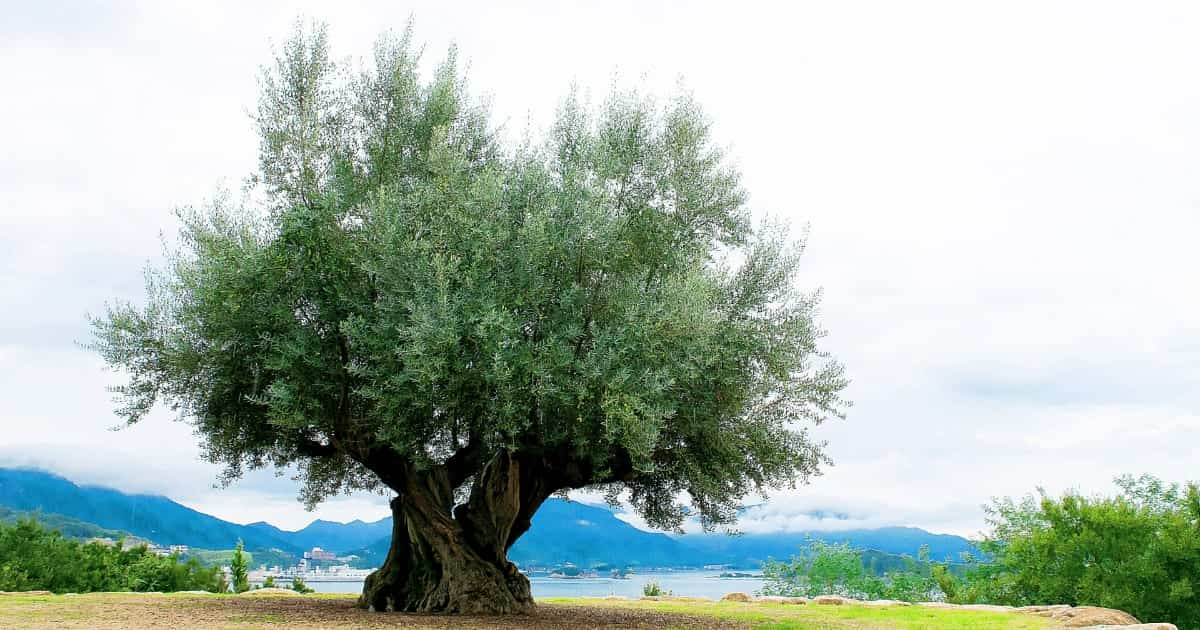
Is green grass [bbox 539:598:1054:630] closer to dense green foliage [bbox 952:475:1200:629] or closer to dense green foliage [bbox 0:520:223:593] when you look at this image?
dense green foliage [bbox 952:475:1200:629]

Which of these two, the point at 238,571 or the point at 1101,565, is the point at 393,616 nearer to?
the point at 238,571

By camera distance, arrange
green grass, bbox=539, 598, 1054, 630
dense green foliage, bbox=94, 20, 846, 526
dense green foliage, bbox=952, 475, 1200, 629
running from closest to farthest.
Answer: dense green foliage, bbox=94, 20, 846, 526 < green grass, bbox=539, 598, 1054, 630 < dense green foliage, bbox=952, 475, 1200, 629

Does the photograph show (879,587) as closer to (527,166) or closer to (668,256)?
(668,256)

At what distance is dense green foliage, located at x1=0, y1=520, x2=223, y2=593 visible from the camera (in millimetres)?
26031

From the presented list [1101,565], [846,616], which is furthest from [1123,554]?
[846,616]

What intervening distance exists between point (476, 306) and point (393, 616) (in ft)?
26.8

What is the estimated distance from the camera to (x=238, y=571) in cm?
2984

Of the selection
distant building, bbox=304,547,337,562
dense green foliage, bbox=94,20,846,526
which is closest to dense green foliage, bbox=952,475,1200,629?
dense green foliage, bbox=94,20,846,526

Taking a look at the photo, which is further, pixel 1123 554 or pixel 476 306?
pixel 1123 554

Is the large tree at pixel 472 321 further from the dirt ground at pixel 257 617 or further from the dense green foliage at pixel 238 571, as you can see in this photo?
the dense green foliage at pixel 238 571

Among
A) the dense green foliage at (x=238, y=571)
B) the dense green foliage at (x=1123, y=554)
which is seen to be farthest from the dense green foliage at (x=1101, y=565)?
the dense green foliage at (x=238, y=571)

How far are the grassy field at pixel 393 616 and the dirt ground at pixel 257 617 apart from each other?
0.02 metres

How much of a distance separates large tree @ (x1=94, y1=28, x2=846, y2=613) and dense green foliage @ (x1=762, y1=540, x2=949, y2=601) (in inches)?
556

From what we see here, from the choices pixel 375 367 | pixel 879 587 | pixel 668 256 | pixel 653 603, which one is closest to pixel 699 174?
pixel 668 256
